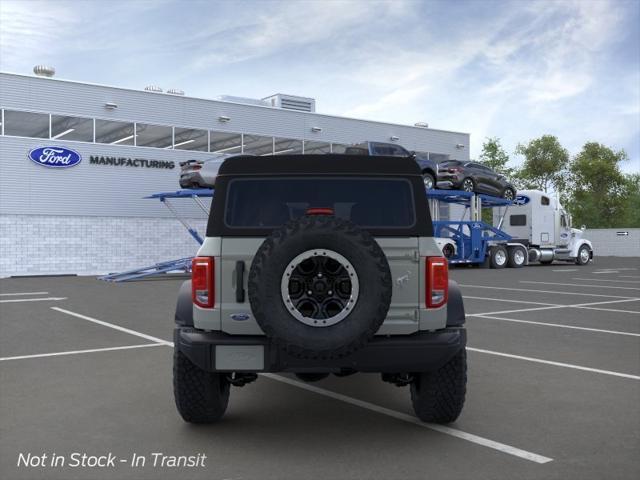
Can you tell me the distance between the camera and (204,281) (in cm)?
452

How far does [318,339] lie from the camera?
4125mm

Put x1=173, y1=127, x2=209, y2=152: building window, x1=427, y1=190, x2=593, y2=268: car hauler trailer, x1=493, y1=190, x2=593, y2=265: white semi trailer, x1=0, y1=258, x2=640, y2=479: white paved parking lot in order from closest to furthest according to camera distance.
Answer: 1. x1=0, y1=258, x2=640, y2=479: white paved parking lot
2. x1=427, y1=190, x2=593, y2=268: car hauler trailer
3. x1=173, y1=127, x2=209, y2=152: building window
4. x1=493, y1=190, x2=593, y2=265: white semi trailer

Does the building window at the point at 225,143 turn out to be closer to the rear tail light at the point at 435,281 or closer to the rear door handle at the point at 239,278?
the rear door handle at the point at 239,278

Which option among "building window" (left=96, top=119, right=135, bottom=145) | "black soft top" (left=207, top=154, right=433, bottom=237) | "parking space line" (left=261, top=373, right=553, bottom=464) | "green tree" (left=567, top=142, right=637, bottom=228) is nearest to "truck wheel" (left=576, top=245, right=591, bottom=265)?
"building window" (left=96, top=119, right=135, bottom=145)

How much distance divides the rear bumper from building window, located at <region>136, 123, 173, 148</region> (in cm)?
2620

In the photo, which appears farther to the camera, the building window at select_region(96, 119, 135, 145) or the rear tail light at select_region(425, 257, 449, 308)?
the building window at select_region(96, 119, 135, 145)

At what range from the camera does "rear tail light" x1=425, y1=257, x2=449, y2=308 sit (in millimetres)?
4520

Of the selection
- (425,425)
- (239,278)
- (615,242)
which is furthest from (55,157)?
(615,242)

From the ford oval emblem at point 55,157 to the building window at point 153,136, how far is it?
113 inches

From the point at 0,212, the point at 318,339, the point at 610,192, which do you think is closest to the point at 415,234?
the point at 318,339

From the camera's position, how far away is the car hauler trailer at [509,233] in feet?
94.9

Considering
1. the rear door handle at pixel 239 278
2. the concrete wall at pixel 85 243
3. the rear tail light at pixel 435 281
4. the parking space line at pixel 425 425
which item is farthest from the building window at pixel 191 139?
the rear tail light at pixel 435 281

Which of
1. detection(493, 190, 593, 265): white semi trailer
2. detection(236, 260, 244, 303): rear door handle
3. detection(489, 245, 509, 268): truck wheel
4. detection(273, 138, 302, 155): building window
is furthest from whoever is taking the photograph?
detection(273, 138, 302, 155): building window

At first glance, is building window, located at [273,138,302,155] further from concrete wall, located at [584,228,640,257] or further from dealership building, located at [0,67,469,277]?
concrete wall, located at [584,228,640,257]
